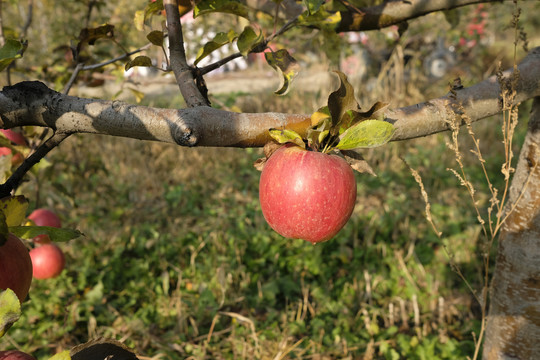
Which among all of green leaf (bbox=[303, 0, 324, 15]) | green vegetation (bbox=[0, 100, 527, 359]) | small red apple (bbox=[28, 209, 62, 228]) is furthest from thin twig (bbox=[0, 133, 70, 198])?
green vegetation (bbox=[0, 100, 527, 359])

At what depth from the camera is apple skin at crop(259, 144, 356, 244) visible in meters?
0.73

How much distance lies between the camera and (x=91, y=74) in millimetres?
1980

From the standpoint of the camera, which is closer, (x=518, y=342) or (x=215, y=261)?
(x=518, y=342)

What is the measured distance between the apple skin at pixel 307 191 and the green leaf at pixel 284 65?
0.61ft

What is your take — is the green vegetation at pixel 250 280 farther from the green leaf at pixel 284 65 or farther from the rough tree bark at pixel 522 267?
the green leaf at pixel 284 65

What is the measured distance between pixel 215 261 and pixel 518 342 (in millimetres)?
1802

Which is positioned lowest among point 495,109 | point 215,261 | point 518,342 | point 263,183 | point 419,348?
point 419,348

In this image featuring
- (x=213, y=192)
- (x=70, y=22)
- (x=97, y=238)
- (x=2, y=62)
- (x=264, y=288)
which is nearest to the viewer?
(x=2, y=62)

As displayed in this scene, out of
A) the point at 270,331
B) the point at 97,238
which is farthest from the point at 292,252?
the point at 97,238

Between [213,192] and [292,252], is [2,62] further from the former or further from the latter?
[213,192]

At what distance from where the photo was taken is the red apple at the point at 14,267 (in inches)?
24.0

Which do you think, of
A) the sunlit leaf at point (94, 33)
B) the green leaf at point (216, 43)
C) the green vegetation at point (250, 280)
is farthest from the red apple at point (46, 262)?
the green leaf at point (216, 43)

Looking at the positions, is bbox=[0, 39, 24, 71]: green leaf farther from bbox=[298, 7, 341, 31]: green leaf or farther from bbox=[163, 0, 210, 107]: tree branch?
bbox=[298, 7, 341, 31]: green leaf

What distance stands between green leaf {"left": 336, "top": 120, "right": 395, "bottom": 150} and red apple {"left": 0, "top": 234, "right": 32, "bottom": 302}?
22.2 inches
